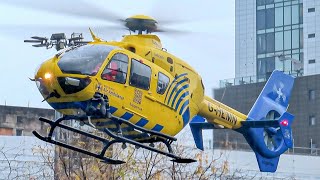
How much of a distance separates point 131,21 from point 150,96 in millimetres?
2036

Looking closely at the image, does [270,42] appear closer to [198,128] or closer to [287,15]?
[287,15]

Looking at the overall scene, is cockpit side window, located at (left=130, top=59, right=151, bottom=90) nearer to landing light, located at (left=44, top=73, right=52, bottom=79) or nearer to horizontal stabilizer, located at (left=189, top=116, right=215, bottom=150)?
landing light, located at (left=44, top=73, right=52, bottom=79)

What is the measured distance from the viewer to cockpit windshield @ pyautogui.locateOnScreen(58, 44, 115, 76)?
77.7ft

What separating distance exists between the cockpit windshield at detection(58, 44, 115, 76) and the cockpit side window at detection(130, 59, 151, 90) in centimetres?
75

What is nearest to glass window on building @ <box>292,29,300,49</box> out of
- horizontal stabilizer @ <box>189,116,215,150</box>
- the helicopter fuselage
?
horizontal stabilizer @ <box>189,116,215,150</box>

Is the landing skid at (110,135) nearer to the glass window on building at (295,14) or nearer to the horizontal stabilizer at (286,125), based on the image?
the horizontal stabilizer at (286,125)

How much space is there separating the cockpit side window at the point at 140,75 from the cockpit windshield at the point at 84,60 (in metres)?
0.75

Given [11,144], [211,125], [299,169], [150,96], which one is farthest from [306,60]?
[150,96]

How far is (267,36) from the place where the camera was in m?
96.6

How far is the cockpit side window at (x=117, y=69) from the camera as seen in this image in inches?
949

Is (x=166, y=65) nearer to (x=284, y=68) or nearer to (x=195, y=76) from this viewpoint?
(x=195, y=76)

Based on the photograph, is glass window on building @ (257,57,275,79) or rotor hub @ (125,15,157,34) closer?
rotor hub @ (125,15,157,34)

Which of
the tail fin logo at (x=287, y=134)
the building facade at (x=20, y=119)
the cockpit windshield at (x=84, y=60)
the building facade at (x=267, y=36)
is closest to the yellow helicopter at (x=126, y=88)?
the cockpit windshield at (x=84, y=60)

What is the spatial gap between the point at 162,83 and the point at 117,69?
1.58 m
